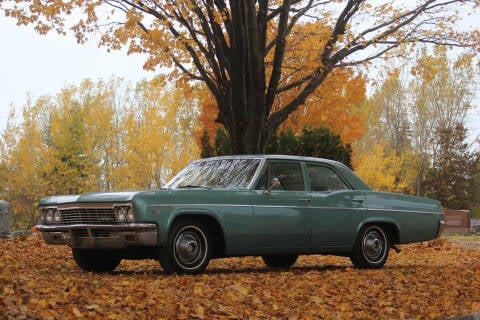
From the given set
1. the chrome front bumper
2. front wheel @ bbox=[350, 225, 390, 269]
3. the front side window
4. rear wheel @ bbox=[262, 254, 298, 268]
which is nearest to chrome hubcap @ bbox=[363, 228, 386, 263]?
front wheel @ bbox=[350, 225, 390, 269]

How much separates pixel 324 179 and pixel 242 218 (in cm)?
193

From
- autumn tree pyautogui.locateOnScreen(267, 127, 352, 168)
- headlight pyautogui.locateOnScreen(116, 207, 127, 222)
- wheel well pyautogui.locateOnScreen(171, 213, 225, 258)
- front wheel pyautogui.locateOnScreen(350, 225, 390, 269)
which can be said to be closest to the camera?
Answer: headlight pyautogui.locateOnScreen(116, 207, 127, 222)

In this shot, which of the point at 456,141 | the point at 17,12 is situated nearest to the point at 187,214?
the point at 17,12

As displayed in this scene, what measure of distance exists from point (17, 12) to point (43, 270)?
8.54 m

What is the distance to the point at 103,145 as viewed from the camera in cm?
5319

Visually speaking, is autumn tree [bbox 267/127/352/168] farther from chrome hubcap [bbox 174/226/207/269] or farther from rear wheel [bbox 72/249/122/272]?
chrome hubcap [bbox 174/226/207/269]

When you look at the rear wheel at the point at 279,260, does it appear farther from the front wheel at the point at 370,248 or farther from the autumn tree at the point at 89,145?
the autumn tree at the point at 89,145

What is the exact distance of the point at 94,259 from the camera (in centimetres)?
1061

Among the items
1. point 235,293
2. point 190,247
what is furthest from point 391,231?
point 235,293

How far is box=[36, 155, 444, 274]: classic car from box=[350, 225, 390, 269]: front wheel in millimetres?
15

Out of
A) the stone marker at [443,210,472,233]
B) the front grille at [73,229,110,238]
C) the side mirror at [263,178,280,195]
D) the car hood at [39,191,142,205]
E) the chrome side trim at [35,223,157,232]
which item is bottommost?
the stone marker at [443,210,472,233]

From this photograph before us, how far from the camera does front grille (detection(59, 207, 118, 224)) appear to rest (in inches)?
374

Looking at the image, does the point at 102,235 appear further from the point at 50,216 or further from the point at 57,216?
the point at 50,216

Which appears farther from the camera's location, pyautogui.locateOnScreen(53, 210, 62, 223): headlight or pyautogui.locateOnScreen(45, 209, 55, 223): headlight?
pyautogui.locateOnScreen(45, 209, 55, 223): headlight
